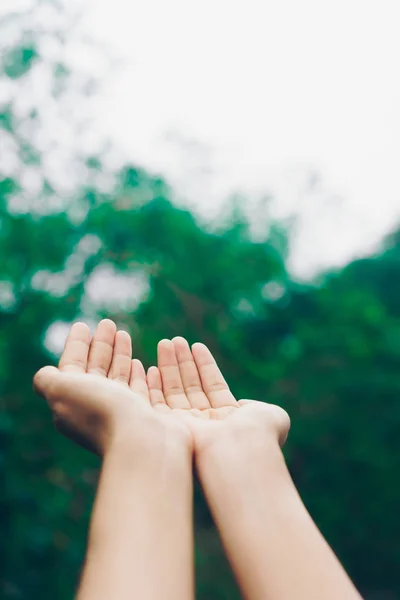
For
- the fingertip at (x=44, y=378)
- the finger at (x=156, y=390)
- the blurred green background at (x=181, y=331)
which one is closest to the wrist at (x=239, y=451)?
the finger at (x=156, y=390)

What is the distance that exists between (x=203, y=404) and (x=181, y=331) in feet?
3.09

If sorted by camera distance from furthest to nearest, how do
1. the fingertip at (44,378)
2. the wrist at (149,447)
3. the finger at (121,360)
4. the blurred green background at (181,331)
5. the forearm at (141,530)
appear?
the blurred green background at (181,331) → the finger at (121,360) → the fingertip at (44,378) → the wrist at (149,447) → the forearm at (141,530)

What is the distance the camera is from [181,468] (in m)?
0.65

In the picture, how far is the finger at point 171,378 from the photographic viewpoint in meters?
0.87

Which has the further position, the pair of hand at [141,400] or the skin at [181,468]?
the pair of hand at [141,400]

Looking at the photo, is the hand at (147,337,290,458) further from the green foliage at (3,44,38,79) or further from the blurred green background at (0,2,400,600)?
the green foliage at (3,44,38,79)

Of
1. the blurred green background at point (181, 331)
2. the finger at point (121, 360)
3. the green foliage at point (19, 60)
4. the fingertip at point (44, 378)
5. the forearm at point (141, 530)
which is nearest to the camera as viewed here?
the forearm at point (141, 530)

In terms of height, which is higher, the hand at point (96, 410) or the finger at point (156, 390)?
the finger at point (156, 390)

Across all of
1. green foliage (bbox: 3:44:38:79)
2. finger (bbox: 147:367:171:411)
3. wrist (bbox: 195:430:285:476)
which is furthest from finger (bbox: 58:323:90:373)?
green foliage (bbox: 3:44:38:79)

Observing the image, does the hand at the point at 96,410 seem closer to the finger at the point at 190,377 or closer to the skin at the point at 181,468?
the skin at the point at 181,468

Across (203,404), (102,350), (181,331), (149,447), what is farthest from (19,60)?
(149,447)

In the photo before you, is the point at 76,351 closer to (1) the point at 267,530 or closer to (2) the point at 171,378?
(2) the point at 171,378

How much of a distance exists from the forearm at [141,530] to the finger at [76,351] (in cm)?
19

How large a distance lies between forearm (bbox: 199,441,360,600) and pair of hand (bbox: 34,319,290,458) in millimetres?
44
